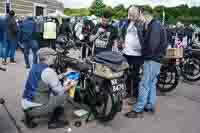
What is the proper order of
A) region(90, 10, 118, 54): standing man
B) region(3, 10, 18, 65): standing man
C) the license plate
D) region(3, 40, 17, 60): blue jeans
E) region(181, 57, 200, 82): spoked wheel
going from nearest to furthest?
1. the license plate
2. region(90, 10, 118, 54): standing man
3. region(181, 57, 200, 82): spoked wheel
4. region(3, 10, 18, 65): standing man
5. region(3, 40, 17, 60): blue jeans

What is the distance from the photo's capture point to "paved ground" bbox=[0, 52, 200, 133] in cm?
468

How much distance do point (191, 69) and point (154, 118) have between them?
3.54 meters

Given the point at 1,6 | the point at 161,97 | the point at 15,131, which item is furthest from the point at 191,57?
the point at 1,6

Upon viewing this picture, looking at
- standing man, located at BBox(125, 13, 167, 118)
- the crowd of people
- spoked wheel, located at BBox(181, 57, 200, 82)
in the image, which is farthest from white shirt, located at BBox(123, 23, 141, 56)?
spoked wheel, located at BBox(181, 57, 200, 82)

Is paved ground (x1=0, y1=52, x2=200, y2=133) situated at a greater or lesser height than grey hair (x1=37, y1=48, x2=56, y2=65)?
lesser

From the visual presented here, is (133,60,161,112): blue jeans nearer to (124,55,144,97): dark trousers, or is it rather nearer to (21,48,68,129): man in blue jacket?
(124,55,144,97): dark trousers

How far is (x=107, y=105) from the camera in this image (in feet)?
16.1

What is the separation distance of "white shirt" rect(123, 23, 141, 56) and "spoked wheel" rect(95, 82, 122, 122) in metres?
1.32

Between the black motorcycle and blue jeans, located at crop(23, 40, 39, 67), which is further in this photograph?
blue jeans, located at crop(23, 40, 39, 67)

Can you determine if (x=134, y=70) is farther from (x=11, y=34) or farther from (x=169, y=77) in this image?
(x=11, y=34)

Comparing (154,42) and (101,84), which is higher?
(154,42)

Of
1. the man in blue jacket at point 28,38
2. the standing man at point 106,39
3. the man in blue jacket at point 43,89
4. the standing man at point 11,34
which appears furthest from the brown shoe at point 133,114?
the standing man at point 11,34

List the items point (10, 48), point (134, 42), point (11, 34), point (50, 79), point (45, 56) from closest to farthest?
point (50, 79)
point (45, 56)
point (134, 42)
point (11, 34)
point (10, 48)

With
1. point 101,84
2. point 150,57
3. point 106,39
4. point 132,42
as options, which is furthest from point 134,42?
point 106,39
